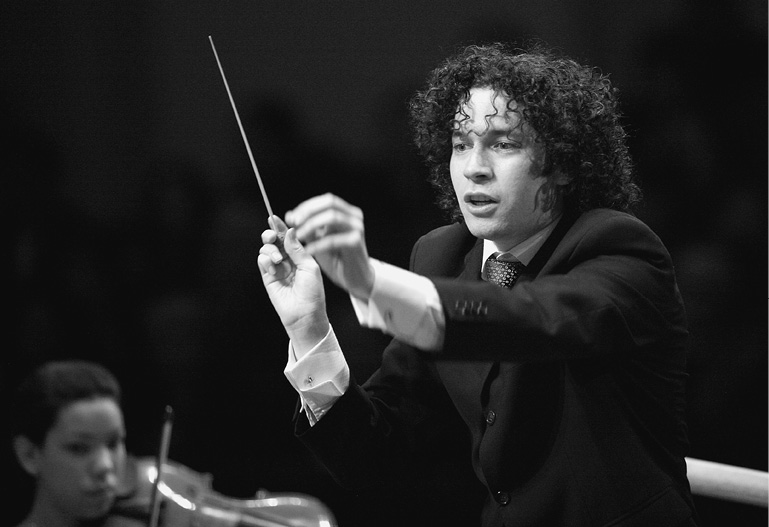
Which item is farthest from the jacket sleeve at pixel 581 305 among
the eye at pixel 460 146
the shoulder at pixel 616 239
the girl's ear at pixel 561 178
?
the eye at pixel 460 146

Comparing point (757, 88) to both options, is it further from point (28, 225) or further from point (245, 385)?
point (28, 225)

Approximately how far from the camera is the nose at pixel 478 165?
144cm

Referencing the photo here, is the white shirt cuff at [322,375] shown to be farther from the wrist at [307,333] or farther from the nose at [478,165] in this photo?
the nose at [478,165]

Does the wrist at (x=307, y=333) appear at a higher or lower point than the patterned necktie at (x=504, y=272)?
lower

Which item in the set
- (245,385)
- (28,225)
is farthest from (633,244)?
(28,225)

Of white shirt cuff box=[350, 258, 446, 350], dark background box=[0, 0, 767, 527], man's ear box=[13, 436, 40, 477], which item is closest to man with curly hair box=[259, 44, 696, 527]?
white shirt cuff box=[350, 258, 446, 350]

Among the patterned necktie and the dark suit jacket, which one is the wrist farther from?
the patterned necktie

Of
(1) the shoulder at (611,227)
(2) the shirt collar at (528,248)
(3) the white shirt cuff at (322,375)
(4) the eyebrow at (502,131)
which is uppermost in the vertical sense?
(4) the eyebrow at (502,131)

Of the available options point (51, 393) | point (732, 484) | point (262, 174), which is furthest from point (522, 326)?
point (262, 174)

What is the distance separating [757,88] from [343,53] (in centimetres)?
99

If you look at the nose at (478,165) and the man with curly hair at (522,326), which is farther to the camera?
the nose at (478,165)

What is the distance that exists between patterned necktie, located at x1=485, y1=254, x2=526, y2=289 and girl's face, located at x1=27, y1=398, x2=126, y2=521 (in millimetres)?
726

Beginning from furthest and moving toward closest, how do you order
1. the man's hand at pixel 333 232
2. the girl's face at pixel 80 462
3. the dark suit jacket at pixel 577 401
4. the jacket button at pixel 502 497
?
the girl's face at pixel 80 462, the jacket button at pixel 502 497, the dark suit jacket at pixel 577 401, the man's hand at pixel 333 232

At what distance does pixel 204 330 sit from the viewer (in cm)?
224
